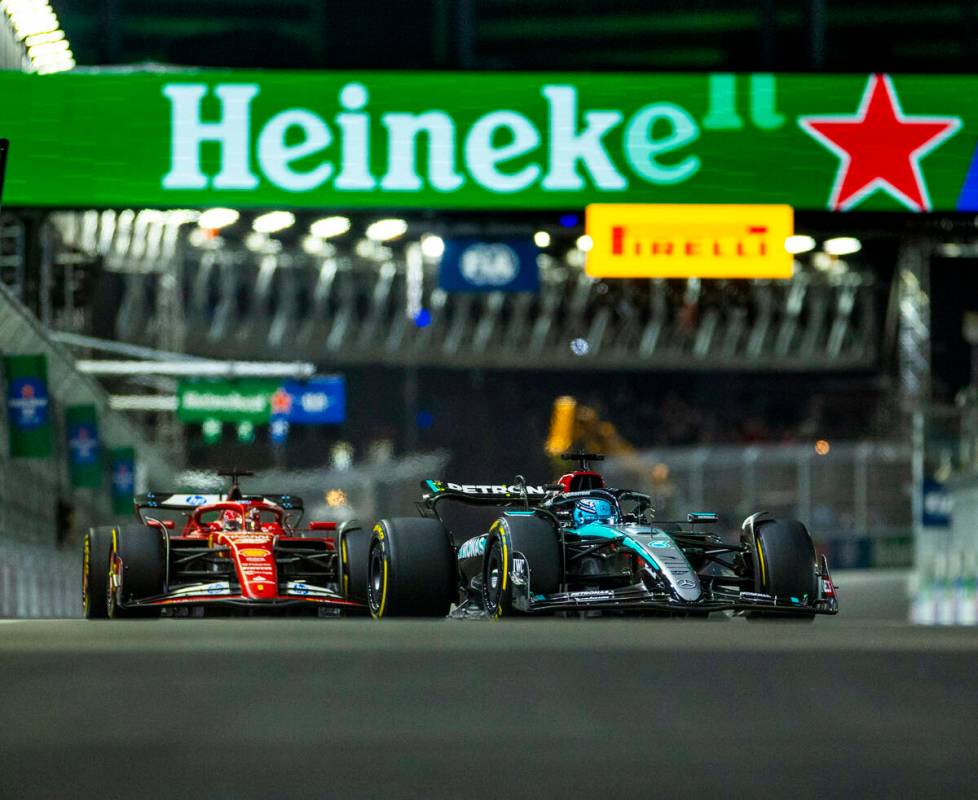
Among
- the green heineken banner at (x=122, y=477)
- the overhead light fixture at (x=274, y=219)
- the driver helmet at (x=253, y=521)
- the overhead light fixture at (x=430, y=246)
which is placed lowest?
the green heineken banner at (x=122, y=477)

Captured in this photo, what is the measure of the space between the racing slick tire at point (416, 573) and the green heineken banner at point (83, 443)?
19181mm

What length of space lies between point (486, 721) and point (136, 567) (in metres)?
9.62

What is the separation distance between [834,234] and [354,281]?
2428 centimetres

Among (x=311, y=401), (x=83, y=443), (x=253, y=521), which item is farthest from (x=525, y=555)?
(x=311, y=401)

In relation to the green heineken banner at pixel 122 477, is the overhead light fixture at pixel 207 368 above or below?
above

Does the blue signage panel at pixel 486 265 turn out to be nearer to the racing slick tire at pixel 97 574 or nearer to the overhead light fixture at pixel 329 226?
the overhead light fixture at pixel 329 226

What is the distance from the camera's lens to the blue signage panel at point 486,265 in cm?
2503

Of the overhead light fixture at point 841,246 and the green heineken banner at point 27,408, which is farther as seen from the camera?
the overhead light fixture at point 841,246

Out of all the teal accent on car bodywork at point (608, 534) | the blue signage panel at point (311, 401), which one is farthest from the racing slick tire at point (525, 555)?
the blue signage panel at point (311, 401)

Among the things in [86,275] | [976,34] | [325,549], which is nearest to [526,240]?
[976,34]

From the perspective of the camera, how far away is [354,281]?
4666 centimetres

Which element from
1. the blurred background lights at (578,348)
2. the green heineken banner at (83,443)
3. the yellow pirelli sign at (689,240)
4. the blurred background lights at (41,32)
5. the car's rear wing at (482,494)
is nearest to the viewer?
the car's rear wing at (482,494)

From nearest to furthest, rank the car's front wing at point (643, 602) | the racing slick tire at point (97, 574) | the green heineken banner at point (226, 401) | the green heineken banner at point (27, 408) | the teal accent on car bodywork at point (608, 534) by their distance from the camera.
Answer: the car's front wing at point (643, 602) → the teal accent on car bodywork at point (608, 534) → the racing slick tire at point (97, 574) → the green heineken banner at point (27, 408) → the green heineken banner at point (226, 401)

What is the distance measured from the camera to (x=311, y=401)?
35.3 meters
